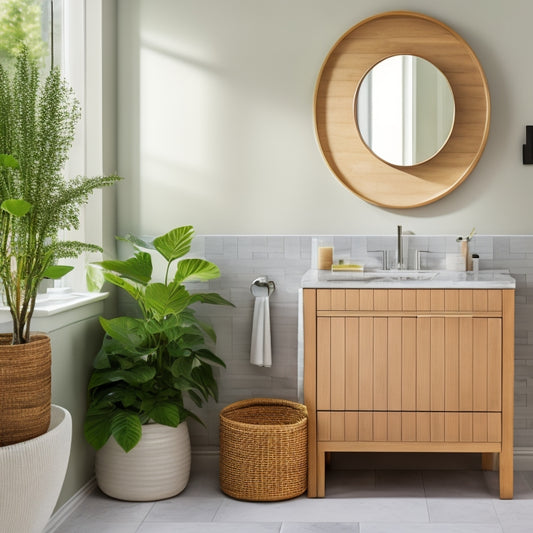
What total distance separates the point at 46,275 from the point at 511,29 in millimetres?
2365

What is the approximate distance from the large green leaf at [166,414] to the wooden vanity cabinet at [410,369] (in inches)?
20.8

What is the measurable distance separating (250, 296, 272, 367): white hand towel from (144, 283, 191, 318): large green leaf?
47cm

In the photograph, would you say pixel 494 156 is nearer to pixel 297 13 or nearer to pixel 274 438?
pixel 297 13

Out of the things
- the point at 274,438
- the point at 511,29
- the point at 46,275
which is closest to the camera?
the point at 46,275

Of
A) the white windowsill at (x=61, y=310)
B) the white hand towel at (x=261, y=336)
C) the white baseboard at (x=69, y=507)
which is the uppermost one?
the white windowsill at (x=61, y=310)

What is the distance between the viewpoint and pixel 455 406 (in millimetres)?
2846

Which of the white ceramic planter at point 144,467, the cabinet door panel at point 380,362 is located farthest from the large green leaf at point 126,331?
the cabinet door panel at point 380,362

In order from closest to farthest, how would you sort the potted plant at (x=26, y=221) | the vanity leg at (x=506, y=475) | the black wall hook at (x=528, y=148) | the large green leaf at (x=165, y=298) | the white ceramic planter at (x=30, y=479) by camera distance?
the white ceramic planter at (x=30, y=479) → the potted plant at (x=26, y=221) → the large green leaf at (x=165, y=298) → the vanity leg at (x=506, y=475) → the black wall hook at (x=528, y=148)

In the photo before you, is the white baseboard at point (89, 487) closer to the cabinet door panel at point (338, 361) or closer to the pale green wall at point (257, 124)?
the cabinet door panel at point (338, 361)

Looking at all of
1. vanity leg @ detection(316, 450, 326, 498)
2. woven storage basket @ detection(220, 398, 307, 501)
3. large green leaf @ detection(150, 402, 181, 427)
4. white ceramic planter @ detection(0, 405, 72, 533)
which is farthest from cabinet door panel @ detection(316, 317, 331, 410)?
white ceramic planter @ detection(0, 405, 72, 533)

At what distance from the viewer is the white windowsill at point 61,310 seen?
2.47 meters

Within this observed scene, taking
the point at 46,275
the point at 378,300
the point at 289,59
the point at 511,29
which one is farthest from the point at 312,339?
Answer: the point at 511,29

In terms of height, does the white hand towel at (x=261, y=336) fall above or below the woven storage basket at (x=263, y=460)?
above

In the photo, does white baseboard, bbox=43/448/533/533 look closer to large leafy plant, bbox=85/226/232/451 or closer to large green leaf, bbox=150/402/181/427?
large leafy plant, bbox=85/226/232/451
